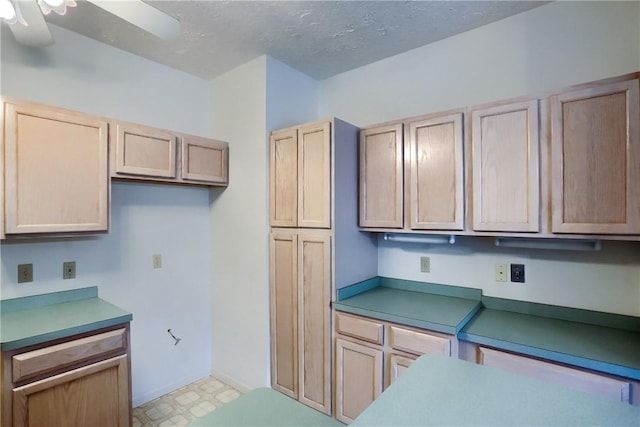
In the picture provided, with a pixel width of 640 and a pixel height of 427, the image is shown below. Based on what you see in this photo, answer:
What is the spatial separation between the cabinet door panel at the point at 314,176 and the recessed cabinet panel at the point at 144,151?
94 centimetres

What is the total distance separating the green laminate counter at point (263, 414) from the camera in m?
0.94

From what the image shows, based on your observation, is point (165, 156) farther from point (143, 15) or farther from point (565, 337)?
point (565, 337)

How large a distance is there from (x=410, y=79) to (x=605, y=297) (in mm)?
1833

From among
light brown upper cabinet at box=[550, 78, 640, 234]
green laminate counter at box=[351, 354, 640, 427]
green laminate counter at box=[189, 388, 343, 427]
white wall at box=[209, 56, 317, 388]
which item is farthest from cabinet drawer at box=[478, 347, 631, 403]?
white wall at box=[209, 56, 317, 388]

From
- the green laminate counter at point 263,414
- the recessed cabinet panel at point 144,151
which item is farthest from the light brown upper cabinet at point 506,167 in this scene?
the recessed cabinet panel at point 144,151

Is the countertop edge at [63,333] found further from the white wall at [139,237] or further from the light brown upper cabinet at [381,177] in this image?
the light brown upper cabinet at [381,177]

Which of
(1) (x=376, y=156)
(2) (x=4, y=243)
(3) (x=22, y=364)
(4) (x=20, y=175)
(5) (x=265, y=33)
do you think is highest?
(5) (x=265, y=33)

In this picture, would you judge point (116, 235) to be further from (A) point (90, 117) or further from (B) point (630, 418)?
(B) point (630, 418)

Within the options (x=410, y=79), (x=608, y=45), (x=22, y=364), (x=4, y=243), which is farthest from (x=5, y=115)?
(x=608, y=45)

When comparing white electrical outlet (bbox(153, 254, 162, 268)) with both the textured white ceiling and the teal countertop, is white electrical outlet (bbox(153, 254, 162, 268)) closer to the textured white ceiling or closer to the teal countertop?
the teal countertop

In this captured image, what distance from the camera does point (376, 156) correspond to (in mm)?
2240

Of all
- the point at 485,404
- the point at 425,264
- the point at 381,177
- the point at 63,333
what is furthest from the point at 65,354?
the point at 425,264

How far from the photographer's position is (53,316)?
1785mm

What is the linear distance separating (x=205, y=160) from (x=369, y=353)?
185 centimetres
